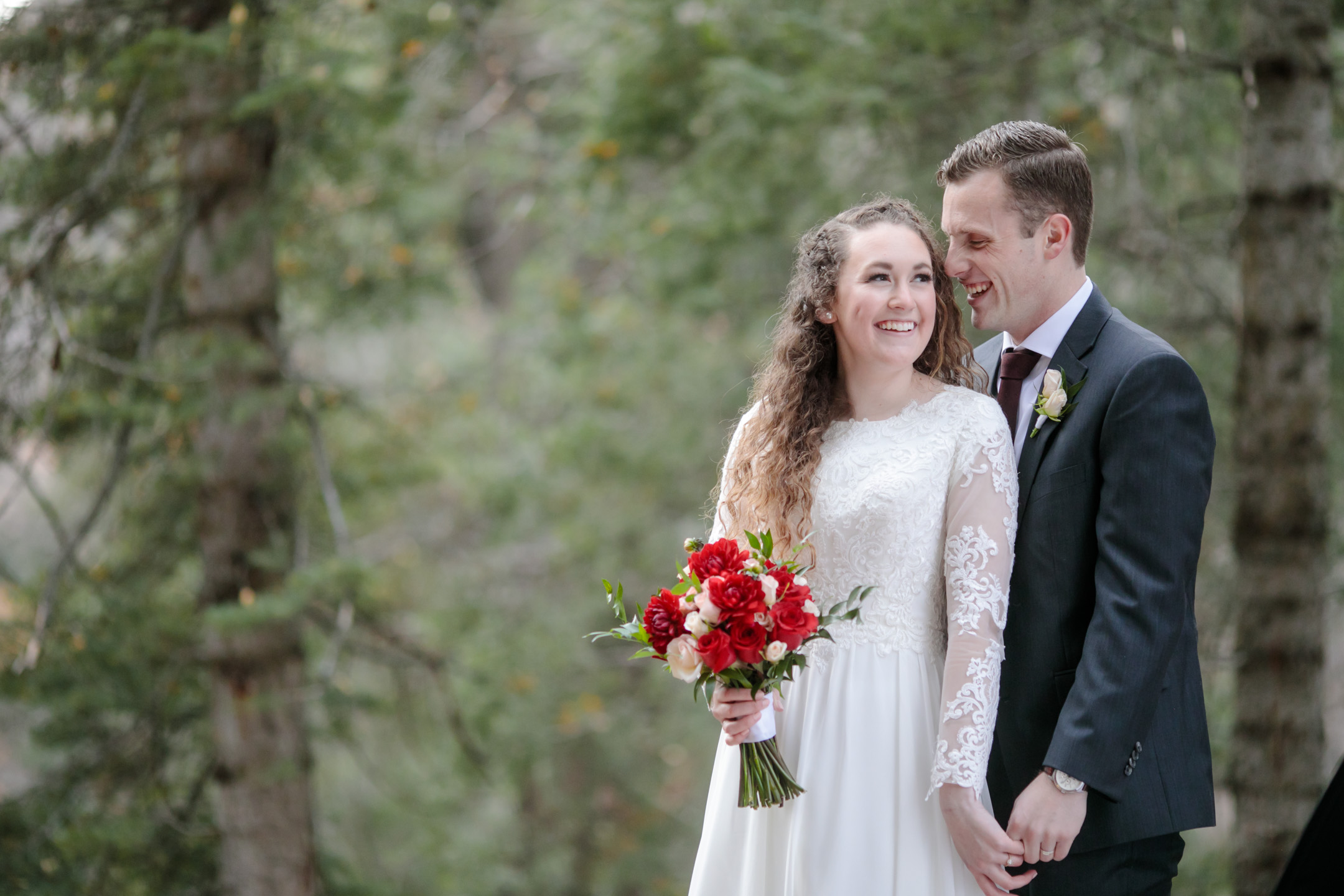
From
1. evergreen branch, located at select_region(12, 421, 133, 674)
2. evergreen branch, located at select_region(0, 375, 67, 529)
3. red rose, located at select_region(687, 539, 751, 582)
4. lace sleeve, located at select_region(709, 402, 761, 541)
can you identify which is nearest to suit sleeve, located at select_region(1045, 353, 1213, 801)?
red rose, located at select_region(687, 539, 751, 582)

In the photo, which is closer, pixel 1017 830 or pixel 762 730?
pixel 1017 830

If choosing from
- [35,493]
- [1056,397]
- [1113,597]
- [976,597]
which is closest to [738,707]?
[976,597]

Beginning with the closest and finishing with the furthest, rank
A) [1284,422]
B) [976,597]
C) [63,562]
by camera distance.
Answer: [976,597], [1284,422], [63,562]

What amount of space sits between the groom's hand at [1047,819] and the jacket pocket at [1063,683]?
0.72ft

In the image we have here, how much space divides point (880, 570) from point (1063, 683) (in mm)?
460

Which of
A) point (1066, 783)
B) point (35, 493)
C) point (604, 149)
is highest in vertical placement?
point (604, 149)

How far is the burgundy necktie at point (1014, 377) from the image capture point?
2.68 metres

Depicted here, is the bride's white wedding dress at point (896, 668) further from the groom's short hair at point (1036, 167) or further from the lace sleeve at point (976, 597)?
the groom's short hair at point (1036, 167)

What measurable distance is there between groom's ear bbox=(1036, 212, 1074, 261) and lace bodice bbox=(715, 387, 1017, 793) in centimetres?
40

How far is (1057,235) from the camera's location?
258 centimetres

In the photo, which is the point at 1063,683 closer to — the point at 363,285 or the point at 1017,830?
the point at 1017,830

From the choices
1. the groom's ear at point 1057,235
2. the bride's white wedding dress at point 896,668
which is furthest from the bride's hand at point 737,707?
the groom's ear at point 1057,235

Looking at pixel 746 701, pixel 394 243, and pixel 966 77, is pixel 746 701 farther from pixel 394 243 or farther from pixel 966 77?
pixel 394 243

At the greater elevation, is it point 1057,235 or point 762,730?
point 1057,235
